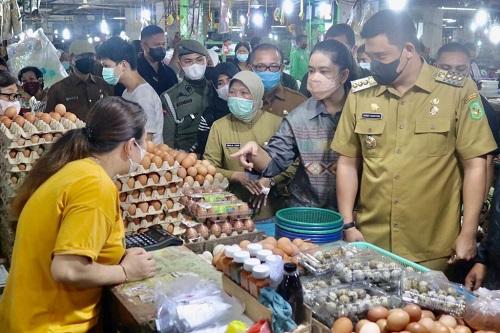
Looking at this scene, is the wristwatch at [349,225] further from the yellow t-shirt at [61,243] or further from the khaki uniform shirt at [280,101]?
the khaki uniform shirt at [280,101]

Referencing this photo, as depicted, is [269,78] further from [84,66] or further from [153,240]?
[84,66]

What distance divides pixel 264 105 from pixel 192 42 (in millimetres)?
1272

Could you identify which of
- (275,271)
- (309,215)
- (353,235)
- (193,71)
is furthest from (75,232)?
(193,71)

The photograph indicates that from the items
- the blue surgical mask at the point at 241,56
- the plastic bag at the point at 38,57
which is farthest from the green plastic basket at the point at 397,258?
the plastic bag at the point at 38,57

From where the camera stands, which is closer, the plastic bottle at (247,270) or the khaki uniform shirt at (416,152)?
the plastic bottle at (247,270)

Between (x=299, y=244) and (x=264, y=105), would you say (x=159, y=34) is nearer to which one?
(x=264, y=105)

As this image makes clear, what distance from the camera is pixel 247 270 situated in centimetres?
185

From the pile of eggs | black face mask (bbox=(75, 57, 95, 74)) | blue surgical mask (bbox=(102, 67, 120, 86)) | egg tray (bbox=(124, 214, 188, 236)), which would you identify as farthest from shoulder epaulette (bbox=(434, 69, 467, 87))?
black face mask (bbox=(75, 57, 95, 74))

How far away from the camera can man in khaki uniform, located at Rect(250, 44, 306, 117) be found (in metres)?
4.48

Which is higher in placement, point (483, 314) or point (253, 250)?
point (253, 250)

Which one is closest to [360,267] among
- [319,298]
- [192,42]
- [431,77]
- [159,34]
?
[319,298]

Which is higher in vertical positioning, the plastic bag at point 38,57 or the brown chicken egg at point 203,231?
the plastic bag at point 38,57

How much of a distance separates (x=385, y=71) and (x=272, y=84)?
1780mm

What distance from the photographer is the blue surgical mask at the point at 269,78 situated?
14.7 feet
